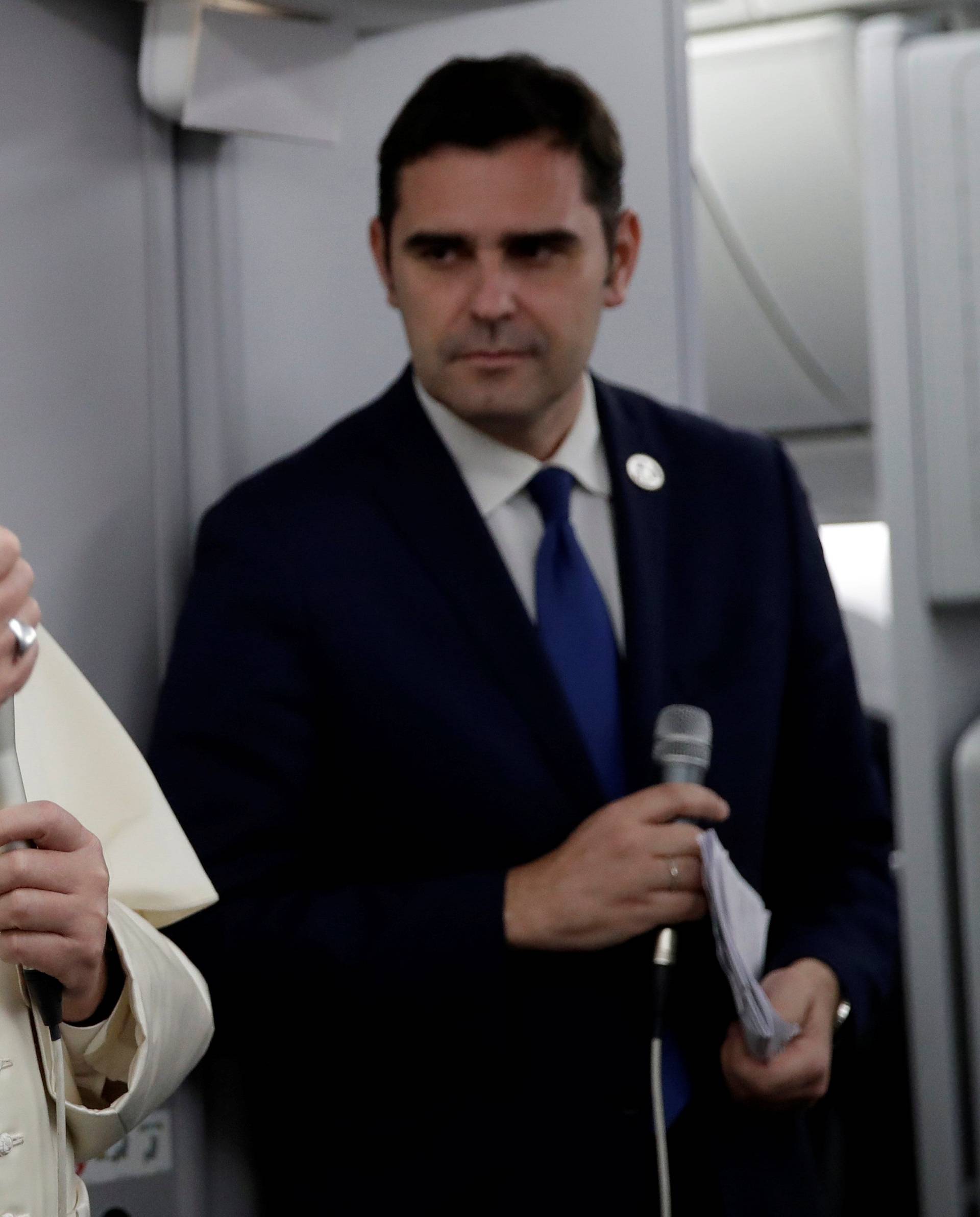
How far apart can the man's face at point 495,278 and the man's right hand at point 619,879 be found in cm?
48

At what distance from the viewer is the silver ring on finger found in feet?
3.52

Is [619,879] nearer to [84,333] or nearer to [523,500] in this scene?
[523,500]

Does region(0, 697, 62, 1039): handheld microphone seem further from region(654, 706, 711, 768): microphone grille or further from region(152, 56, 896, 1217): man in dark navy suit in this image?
region(654, 706, 711, 768): microphone grille

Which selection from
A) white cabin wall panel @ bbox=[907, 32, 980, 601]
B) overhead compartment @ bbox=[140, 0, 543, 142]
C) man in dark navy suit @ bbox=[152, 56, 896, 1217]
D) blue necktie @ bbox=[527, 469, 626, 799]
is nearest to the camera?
man in dark navy suit @ bbox=[152, 56, 896, 1217]

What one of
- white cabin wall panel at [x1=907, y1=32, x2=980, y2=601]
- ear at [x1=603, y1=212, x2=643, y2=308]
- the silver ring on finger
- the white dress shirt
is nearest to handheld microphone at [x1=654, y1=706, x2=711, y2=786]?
the white dress shirt

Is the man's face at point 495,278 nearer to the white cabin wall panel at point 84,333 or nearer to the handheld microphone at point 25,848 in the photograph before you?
the white cabin wall panel at point 84,333

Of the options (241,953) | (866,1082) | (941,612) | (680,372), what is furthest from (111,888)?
(866,1082)

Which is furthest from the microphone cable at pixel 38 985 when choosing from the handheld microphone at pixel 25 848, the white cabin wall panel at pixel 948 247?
the white cabin wall panel at pixel 948 247

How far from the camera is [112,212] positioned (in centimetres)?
194

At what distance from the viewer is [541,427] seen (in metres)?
1.90

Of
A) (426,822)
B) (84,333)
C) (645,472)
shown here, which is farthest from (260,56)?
(426,822)

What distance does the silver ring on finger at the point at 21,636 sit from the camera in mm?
1072

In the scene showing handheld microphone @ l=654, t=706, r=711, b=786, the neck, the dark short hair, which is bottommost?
handheld microphone @ l=654, t=706, r=711, b=786

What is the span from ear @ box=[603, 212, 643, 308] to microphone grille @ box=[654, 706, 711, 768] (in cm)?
61
